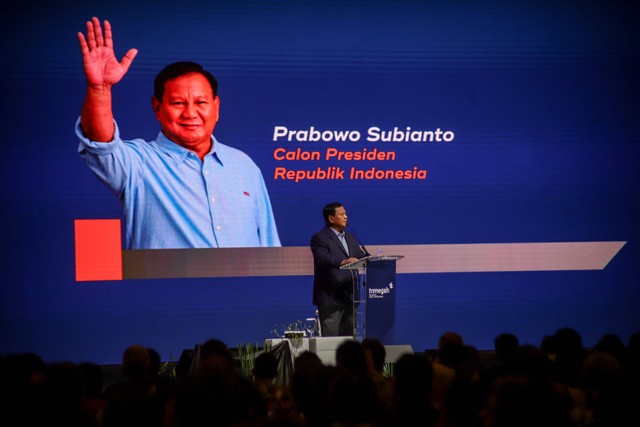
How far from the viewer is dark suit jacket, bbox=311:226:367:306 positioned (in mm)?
7309

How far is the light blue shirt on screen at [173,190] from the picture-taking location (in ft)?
24.9

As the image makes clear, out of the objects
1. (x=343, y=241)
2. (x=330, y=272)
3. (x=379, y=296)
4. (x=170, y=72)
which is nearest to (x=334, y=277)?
(x=330, y=272)

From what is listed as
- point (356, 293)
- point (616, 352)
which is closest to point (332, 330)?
point (356, 293)

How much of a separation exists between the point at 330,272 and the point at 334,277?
6 cm

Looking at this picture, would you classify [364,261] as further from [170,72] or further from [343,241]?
[170,72]

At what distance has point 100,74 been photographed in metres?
7.55

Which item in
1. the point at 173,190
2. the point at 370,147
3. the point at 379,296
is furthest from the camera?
the point at 370,147

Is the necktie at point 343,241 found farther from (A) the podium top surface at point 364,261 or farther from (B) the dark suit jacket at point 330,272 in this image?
(A) the podium top surface at point 364,261

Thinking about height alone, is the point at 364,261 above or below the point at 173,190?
below

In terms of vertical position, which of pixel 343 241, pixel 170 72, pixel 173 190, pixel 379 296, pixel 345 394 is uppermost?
pixel 170 72

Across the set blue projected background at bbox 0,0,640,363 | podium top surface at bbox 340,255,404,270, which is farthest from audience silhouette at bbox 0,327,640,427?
blue projected background at bbox 0,0,640,363

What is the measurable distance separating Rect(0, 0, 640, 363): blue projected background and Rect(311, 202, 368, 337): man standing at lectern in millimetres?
523

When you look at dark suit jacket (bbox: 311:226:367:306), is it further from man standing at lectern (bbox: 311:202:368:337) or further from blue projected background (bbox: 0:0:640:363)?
blue projected background (bbox: 0:0:640:363)

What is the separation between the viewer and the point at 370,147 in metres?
7.91
